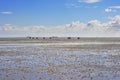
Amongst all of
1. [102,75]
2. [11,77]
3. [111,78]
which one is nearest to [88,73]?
[102,75]

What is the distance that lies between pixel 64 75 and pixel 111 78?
10.9 feet

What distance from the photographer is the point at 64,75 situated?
742 inches

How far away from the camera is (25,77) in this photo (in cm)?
1795

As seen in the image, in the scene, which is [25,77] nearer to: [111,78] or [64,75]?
[64,75]

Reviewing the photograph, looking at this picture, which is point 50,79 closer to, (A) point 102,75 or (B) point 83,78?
(B) point 83,78

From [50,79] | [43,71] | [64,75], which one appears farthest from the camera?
[43,71]

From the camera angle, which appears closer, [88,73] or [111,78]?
[111,78]

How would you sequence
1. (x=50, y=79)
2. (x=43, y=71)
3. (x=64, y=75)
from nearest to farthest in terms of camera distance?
1. (x=50, y=79)
2. (x=64, y=75)
3. (x=43, y=71)

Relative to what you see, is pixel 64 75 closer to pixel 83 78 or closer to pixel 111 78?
pixel 83 78

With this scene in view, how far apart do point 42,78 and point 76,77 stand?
2.30m

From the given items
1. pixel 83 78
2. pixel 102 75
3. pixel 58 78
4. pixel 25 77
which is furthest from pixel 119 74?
pixel 25 77

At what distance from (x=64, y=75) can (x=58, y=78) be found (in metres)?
1.21

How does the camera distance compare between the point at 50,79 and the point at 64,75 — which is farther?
the point at 64,75

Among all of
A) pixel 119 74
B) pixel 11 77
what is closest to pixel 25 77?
pixel 11 77
